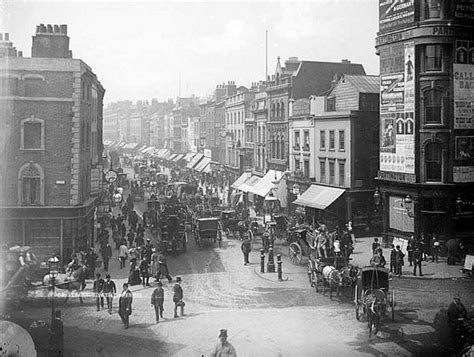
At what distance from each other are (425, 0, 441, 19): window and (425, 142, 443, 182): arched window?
19.0ft

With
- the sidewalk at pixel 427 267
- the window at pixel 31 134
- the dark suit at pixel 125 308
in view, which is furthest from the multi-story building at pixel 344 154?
the window at pixel 31 134

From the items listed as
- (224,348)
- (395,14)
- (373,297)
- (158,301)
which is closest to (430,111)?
(395,14)

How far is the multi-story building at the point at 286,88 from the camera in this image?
3970 cm

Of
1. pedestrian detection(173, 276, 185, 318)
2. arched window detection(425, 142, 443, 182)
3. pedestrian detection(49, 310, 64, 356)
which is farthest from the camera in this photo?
arched window detection(425, 142, 443, 182)

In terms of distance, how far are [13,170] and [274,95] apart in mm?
28509

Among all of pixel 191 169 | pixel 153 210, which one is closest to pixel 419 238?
pixel 153 210

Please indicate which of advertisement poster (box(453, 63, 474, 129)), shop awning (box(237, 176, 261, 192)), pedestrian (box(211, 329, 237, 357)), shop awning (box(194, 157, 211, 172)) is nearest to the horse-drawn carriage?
pedestrian (box(211, 329, 237, 357))

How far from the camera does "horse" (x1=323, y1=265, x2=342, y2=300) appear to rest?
17.6 meters

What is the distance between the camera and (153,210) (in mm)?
26641

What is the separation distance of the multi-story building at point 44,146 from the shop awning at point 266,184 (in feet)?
67.4

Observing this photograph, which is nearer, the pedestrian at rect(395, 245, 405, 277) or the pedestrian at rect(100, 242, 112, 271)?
the pedestrian at rect(100, 242, 112, 271)

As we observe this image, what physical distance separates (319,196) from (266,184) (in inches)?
305

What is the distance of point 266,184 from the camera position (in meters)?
39.3

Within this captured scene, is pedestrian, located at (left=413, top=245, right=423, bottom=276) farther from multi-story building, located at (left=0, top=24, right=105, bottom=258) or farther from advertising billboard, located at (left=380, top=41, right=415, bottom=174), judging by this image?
multi-story building, located at (left=0, top=24, right=105, bottom=258)
